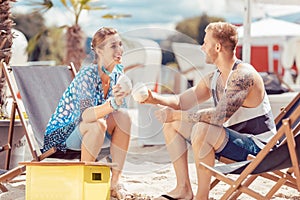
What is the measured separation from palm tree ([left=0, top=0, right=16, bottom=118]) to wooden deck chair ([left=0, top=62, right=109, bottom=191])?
431 millimetres

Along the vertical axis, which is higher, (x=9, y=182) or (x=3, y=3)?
(x=3, y=3)

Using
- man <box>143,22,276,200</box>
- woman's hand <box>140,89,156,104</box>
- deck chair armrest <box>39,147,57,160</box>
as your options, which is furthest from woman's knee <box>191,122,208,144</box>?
deck chair armrest <box>39,147,57,160</box>

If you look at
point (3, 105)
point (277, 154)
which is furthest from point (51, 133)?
point (277, 154)

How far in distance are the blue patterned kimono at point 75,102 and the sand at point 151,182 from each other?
347 mm

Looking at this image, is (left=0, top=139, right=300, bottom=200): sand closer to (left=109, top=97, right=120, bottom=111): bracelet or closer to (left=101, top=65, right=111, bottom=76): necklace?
(left=109, top=97, right=120, bottom=111): bracelet

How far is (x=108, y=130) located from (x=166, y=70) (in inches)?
24.3

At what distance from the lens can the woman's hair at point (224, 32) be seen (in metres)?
3.45

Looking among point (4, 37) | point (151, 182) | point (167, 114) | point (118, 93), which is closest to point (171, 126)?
point (167, 114)

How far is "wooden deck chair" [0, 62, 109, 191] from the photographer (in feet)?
13.1

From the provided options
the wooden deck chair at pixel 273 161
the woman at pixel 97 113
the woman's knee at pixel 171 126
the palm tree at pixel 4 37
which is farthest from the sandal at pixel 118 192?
the palm tree at pixel 4 37

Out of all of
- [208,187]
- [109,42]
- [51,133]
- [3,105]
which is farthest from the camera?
[3,105]

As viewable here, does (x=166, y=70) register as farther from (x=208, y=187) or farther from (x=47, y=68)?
(x=47, y=68)

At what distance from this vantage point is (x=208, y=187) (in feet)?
11.0

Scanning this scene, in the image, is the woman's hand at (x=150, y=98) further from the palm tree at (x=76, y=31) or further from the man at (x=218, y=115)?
the palm tree at (x=76, y=31)
